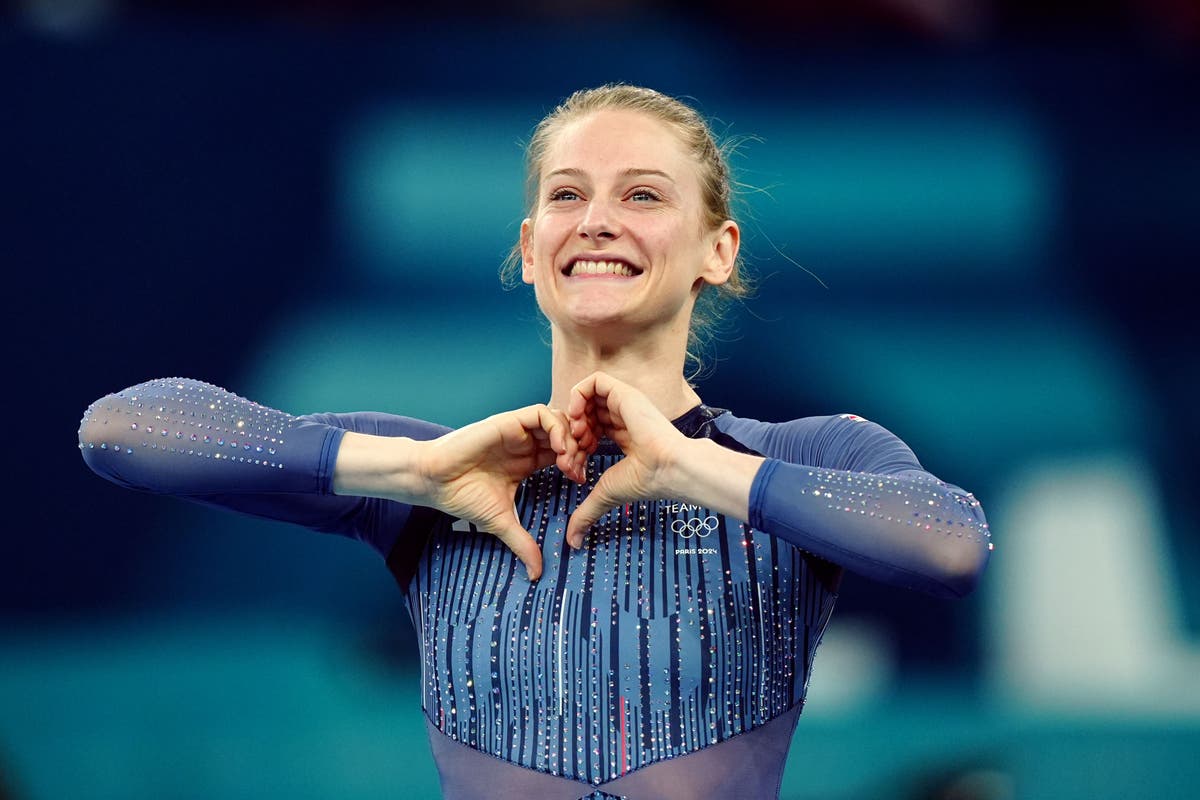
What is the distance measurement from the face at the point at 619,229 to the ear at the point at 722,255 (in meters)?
0.02

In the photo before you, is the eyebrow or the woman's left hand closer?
the woman's left hand

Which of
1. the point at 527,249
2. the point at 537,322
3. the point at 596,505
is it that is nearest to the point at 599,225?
the point at 527,249

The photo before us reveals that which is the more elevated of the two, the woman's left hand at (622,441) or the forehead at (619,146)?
the forehead at (619,146)

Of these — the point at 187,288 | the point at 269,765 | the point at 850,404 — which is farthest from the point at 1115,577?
the point at 187,288

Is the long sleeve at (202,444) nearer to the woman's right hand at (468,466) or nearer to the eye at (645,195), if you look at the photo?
the woman's right hand at (468,466)

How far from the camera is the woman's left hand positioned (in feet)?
4.69

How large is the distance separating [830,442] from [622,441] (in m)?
0.28

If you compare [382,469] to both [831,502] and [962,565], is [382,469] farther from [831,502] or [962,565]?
[962,565]

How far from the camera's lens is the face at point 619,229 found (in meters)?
1.64

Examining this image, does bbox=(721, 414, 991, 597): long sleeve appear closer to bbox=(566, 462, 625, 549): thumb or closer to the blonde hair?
bbox=(566, 462, 625, 549): thumb

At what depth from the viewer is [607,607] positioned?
1.50m

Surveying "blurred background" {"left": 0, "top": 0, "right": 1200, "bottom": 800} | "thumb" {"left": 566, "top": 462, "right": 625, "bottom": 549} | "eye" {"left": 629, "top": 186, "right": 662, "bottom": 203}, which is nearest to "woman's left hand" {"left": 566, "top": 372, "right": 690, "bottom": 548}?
"thumb" {"left": 566, "top": 462, "right": 625, "bottom": 549}

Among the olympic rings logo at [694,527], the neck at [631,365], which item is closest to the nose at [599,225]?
the neck at [631,365]

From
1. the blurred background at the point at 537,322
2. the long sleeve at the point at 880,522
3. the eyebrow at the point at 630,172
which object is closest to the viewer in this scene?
the long sleeve at the point at 880,522
